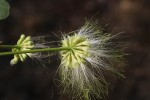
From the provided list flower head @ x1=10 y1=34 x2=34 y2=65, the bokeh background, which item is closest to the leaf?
flower head @ x1=10 y1=34 x2=34 y2=65

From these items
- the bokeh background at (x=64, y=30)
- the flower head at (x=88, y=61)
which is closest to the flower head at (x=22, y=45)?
the flower head at (x=88, y=61)

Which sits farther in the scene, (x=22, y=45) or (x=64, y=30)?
(x=64, y=30)

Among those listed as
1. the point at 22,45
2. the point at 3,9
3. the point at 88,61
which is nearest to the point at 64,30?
the point at 88,61

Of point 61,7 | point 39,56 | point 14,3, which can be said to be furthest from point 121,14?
point 39,56

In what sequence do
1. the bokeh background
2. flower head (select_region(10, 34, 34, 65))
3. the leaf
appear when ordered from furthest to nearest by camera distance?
the bokeh background
flower head (select_region(10, 34, 34, 65))
the leaf

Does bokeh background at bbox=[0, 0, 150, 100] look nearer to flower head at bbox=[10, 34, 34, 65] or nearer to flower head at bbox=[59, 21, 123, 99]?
flower head at bbox=[59, 21, 123, 99]

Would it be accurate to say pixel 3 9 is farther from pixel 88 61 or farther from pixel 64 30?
pixel 64 30

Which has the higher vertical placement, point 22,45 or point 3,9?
point 3,9
